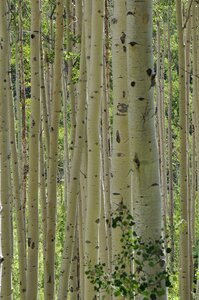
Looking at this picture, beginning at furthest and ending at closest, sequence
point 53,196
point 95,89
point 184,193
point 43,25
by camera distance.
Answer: point 43,25 < point 184,193 < point 53,196 < point 95,89

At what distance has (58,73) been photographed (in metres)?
5.79

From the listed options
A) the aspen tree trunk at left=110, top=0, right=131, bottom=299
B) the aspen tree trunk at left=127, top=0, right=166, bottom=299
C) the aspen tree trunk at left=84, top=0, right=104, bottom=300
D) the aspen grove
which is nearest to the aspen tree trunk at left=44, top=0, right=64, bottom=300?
the aspen grove

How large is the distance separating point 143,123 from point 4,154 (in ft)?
7.56

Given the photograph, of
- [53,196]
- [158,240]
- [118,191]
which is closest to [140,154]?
[158,240]

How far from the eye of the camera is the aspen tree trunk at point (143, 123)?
2416mm

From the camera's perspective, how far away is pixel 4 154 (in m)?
4.59

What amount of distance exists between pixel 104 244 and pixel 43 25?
4952mm

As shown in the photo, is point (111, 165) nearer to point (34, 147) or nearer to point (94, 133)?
point (94, 133)

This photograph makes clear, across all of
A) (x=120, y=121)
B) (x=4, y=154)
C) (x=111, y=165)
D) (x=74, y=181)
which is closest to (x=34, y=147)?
(x=74, y=181)

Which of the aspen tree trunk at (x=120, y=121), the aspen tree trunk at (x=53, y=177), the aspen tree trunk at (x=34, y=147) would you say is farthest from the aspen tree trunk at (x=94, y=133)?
the aspen tree trunk at (x=53, y=177)

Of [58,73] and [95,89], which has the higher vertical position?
[58,73]

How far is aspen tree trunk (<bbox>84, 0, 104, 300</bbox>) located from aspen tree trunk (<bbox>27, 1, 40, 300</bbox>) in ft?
2.62

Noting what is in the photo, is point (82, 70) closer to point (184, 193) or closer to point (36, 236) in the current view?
point (36, 236)

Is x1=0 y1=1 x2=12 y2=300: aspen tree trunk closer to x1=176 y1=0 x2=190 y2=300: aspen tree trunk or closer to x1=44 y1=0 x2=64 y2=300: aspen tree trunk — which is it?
x1=44 y1=0 x2=64 y2=300: aspen tree trunk
